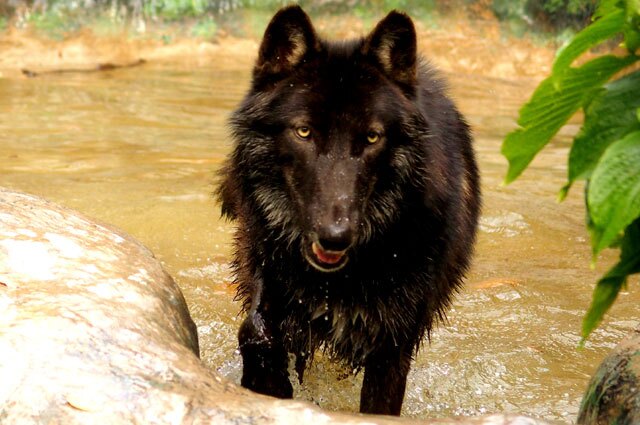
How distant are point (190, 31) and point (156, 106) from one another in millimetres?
3824

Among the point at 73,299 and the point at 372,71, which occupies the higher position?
the point at 372,71

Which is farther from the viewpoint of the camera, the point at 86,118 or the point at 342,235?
the point at 86,118

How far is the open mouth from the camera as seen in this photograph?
328 cm

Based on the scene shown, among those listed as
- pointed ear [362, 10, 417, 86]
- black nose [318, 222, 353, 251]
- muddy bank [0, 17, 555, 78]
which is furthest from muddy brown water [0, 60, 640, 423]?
muddy bank [0, 17, 555, 78]

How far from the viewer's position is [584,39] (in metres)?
1.57

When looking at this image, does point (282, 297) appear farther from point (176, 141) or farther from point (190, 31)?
point (190, 31)

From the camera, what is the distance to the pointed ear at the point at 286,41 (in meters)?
3.42

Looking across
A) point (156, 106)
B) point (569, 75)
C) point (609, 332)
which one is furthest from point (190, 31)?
point (569, 75)

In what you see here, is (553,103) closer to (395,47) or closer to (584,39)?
(584,39)

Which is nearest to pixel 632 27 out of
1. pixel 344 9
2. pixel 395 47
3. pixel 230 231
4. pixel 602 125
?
pixel 602 125

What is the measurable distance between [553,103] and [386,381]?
7.12ft

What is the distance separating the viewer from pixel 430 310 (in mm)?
3697

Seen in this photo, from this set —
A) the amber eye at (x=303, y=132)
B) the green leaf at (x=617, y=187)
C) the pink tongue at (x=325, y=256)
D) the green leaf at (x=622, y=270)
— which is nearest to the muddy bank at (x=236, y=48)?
the amber eye at (x=303, y=132)

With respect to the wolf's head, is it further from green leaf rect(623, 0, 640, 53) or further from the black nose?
green leaf rect(623, 0, 640, 53)
